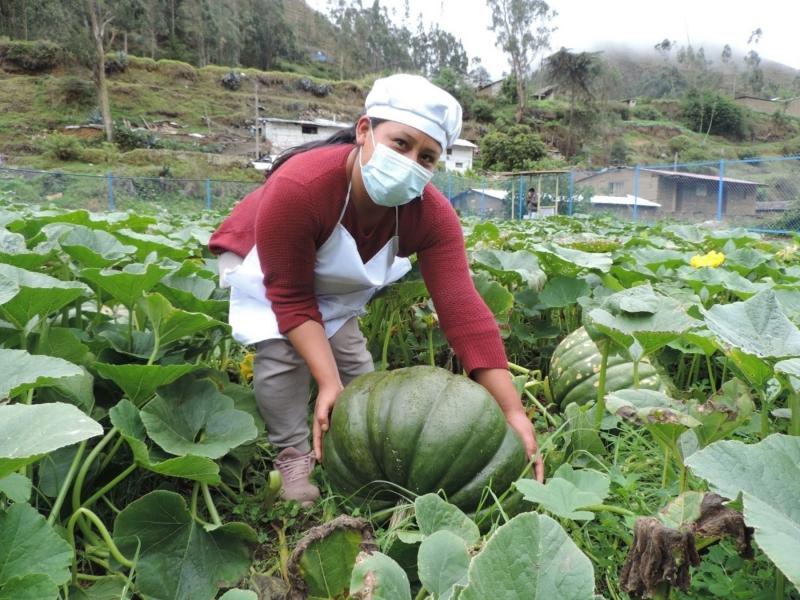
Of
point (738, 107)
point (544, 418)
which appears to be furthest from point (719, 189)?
point (738, 107)

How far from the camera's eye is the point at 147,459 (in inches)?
45.4

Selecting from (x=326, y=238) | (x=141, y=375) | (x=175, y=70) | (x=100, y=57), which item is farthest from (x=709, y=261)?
(x=175, y=70)

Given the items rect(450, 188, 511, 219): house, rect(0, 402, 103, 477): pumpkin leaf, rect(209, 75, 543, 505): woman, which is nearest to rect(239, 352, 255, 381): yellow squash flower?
rect(209, 75, 543, 505): woman

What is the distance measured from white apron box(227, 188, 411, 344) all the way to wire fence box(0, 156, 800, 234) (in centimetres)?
1262

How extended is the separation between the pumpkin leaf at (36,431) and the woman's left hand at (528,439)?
989mm

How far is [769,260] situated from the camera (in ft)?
10.2

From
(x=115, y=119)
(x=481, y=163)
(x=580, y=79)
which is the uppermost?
(x=580, y=79)

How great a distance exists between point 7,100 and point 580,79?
45.1 m

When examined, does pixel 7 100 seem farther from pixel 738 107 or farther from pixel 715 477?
pixel 738 107

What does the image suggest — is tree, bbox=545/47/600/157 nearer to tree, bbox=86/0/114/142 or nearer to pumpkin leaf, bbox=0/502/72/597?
tree, bbox=86/0/114/142

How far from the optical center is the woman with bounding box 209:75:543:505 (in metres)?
1.70

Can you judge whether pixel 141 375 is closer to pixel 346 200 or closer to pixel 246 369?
pixel 346 200

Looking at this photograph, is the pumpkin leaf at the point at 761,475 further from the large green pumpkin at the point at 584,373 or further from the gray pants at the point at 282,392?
the gray pants at the point at 282,392

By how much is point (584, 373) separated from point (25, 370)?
1.60 meters
